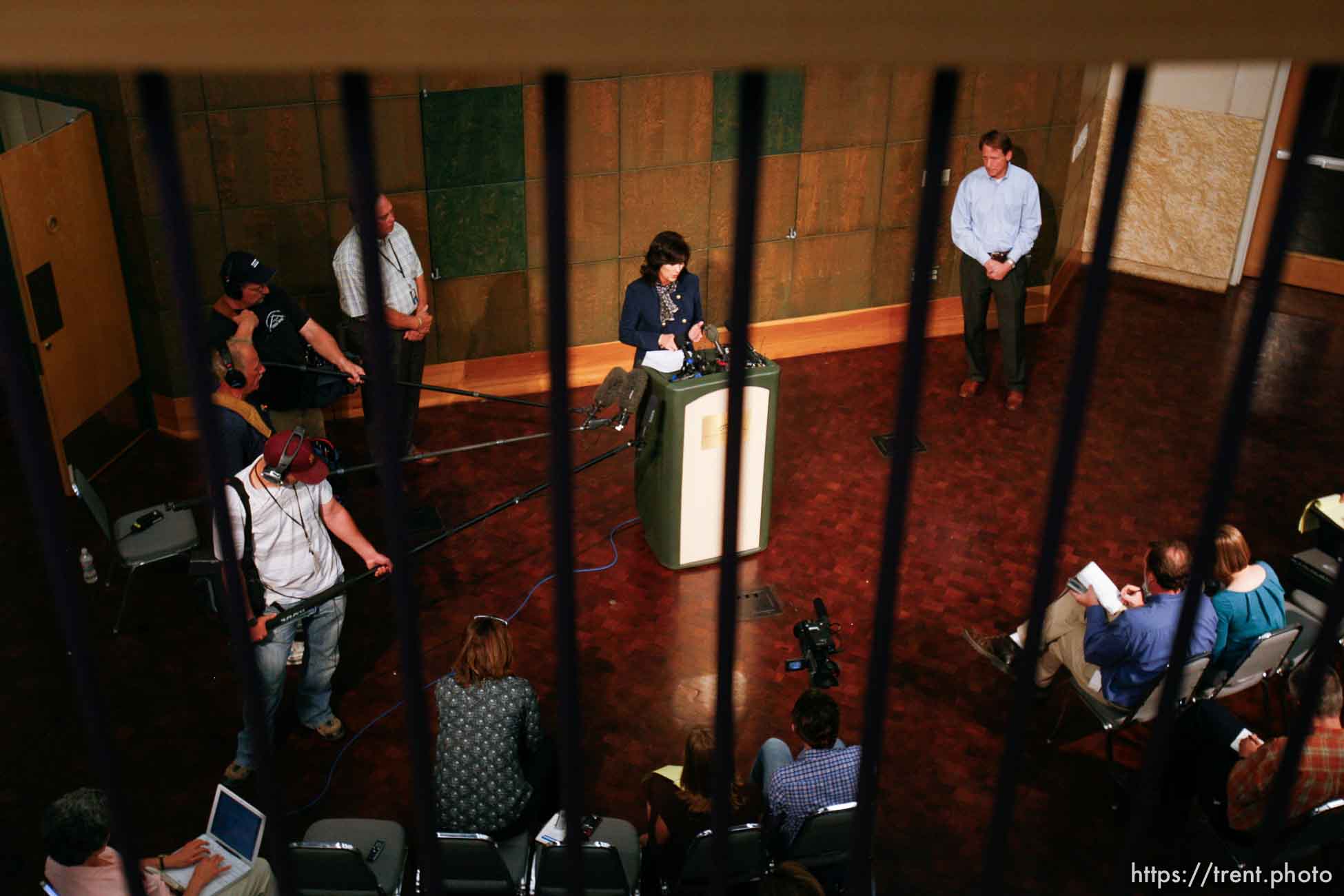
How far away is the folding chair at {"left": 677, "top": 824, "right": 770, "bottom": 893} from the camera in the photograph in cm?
A: 405

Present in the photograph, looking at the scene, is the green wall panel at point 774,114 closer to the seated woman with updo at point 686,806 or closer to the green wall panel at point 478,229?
the green wall panel at point 478,229

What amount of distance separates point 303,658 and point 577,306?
3142 millimetres

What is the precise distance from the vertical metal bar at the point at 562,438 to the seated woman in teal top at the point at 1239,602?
426cm

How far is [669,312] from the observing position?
21.9 ft

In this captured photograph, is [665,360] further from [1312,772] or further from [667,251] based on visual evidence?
[1312,772]

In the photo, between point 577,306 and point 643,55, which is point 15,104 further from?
point 643,55

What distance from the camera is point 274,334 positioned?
623 cm

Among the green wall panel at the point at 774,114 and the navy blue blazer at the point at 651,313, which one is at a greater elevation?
the green wall panel at the point at 774,114

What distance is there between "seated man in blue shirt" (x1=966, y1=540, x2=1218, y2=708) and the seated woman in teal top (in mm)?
60

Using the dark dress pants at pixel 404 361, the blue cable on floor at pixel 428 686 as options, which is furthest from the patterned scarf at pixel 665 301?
the dark dress pants at pixel 404 361

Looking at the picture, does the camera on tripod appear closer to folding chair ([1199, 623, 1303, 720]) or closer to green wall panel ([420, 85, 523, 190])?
folding chair ([1199, 623, 1303, 720])

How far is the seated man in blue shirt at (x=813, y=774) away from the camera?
173 inches

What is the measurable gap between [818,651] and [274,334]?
2.74 m

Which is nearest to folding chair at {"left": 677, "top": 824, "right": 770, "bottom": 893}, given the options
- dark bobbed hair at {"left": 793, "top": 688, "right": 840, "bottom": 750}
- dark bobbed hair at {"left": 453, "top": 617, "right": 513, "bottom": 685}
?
dark bobbed hair at {"left": 793, "top": 688, "right": 840, "bottom": 750}
